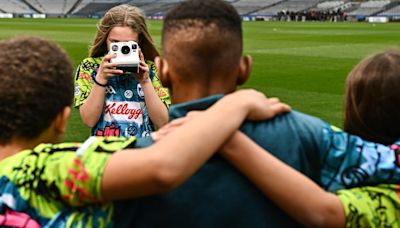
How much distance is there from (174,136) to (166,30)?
14.0 inches

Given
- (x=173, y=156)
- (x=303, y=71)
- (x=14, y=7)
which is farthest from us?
(x=14, y=7)

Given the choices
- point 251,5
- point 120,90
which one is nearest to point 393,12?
point 251,5

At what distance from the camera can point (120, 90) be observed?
3.76 meters

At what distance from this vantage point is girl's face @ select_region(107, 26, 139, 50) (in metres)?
3.75

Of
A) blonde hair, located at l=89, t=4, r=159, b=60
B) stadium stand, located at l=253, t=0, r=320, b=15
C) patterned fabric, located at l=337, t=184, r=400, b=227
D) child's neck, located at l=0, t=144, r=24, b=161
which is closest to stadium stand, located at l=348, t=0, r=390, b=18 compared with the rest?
stadium stand, located at l=253, t=0, r=320, b=15

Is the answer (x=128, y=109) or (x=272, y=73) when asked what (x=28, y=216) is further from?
(x=272, y=73)

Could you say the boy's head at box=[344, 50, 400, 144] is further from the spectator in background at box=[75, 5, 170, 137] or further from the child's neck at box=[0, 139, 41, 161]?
the spectator in background at box=[75, 5, 170, 137]

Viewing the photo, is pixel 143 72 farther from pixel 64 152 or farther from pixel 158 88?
pixel 64 152

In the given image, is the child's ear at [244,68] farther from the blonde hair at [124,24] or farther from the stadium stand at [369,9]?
the stadium stand at [369,9]

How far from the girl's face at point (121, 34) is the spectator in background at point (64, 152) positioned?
1816 millimetres

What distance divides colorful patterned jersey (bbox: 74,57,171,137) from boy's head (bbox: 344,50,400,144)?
1.77 meters

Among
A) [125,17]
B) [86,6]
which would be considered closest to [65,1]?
[86,6]

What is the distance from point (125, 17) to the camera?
377 centimetres

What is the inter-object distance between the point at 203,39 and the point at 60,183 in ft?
1.72
